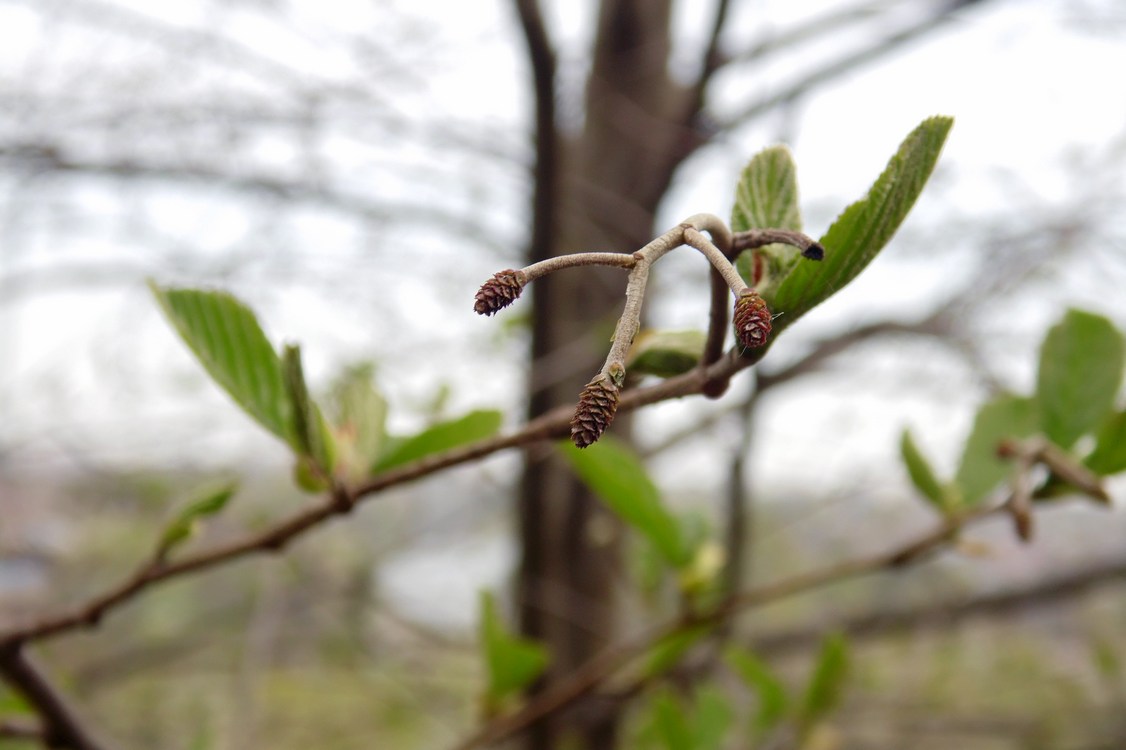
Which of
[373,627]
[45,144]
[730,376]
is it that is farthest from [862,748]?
[45,144]

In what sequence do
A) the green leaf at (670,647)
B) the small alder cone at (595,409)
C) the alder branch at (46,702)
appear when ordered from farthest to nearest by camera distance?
the green leaf at (670,647)
the alder branch at (46,702)
the small alder cone at (595,409)

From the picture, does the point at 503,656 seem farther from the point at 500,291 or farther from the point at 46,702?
the point at 500,291

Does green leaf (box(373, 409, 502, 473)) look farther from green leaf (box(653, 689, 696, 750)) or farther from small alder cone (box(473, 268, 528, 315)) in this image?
green leaf (box(653, 689, 696, 750))

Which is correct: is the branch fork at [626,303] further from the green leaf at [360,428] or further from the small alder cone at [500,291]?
the green leaf at [360,428]

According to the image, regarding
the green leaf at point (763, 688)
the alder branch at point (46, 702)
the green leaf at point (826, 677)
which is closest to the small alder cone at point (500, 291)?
the alder branch at point (46, 702)

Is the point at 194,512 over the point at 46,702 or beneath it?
over

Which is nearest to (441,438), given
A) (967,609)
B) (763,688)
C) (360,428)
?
(360,428)
